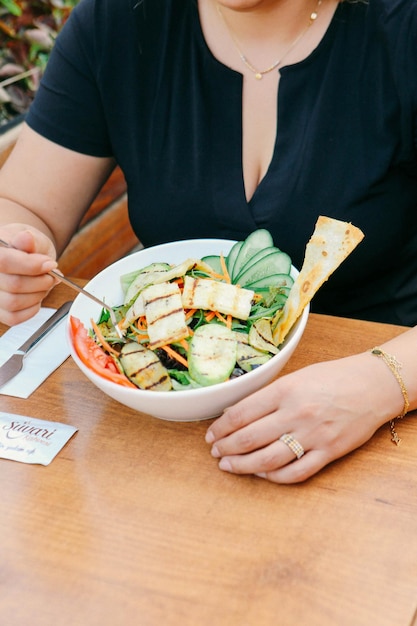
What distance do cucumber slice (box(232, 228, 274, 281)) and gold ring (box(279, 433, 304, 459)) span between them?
359mm

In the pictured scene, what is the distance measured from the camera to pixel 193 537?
0.79m

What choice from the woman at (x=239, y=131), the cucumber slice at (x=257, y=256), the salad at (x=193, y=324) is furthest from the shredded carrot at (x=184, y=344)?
the woman at (x=239, y=131)

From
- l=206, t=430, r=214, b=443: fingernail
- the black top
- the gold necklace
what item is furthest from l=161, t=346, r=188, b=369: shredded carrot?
the gold necklace

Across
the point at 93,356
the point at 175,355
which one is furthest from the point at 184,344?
the point at 93,356

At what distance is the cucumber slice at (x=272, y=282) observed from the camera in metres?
1.06

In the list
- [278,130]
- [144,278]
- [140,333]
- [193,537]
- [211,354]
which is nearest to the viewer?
[193,537]

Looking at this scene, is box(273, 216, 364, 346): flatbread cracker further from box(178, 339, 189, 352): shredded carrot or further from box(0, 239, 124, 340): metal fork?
box(0, 239, 124, 340): metal fork

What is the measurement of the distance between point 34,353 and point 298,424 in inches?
21.3

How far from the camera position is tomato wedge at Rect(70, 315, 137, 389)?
907mm

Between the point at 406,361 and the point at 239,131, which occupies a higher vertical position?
the point at 239,131

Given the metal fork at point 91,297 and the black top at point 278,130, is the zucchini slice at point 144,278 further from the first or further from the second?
the black top at point 278,130

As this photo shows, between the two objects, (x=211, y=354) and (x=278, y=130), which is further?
(x=278, y=130)

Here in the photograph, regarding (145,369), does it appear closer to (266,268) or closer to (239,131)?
(266,268)

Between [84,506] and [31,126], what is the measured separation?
0.92 meters
